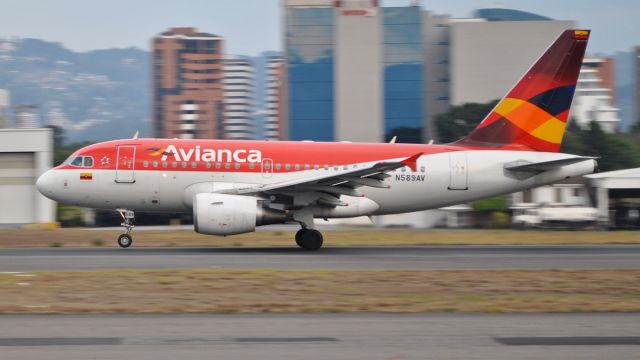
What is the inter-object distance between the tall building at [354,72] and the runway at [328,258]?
69997 mm

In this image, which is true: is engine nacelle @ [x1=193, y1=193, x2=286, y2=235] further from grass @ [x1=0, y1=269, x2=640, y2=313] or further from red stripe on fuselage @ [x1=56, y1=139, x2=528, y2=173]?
grass @ [x1=0, y1=269, x2=640, y2=313]

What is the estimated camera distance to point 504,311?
15383 millimetres

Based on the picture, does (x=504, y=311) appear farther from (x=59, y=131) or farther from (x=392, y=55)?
(x=59, y=131)

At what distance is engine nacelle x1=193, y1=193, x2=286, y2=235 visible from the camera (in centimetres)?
2514

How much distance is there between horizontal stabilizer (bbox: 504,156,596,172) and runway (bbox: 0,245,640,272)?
246cm

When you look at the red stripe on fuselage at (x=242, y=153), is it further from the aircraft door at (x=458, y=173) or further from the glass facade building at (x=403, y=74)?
the glass facade building at (x=403, y=74)

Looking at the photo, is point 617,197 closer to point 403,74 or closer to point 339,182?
point 339,182

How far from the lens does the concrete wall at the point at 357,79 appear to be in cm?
9950

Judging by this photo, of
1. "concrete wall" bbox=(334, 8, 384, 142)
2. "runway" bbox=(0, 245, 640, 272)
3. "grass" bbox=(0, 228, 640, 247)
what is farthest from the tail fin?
"concrete wall" bbox=(334, 8, 384, 142)

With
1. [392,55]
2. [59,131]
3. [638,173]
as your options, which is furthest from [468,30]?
[59,131]

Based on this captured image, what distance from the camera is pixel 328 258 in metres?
24.6

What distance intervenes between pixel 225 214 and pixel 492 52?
81350 millimetres
